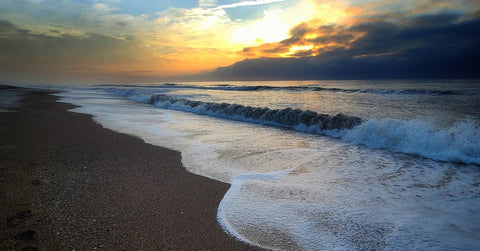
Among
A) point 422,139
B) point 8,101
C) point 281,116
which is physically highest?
point 8,101

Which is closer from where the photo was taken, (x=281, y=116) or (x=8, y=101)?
(x=281, y=116)

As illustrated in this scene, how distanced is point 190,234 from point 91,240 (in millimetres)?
866

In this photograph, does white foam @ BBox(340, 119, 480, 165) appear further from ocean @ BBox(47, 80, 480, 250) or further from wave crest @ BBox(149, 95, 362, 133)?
wave crest @ BBox(149, 95, 362, 133)

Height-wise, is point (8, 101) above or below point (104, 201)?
above

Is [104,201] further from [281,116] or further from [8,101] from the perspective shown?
[8,101]

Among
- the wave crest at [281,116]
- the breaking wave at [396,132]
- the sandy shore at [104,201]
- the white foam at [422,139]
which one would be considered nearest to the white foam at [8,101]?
the wave crest at [281,116]

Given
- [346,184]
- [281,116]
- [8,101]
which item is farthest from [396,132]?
[8,101]

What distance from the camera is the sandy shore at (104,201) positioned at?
2.24m

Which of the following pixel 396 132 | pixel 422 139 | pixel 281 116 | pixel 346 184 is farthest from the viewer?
pixel 281 116

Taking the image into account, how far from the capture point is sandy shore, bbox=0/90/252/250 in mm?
2240

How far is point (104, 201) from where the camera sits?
9.78 ft

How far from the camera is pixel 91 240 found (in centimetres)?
221

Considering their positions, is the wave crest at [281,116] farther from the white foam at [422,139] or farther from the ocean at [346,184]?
the white foam at [422,139]

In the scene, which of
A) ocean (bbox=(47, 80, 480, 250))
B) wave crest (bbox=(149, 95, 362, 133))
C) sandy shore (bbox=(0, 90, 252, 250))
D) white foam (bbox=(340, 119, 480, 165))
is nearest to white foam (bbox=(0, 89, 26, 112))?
wave crest (bbox=(149, 95, 362, 133))
